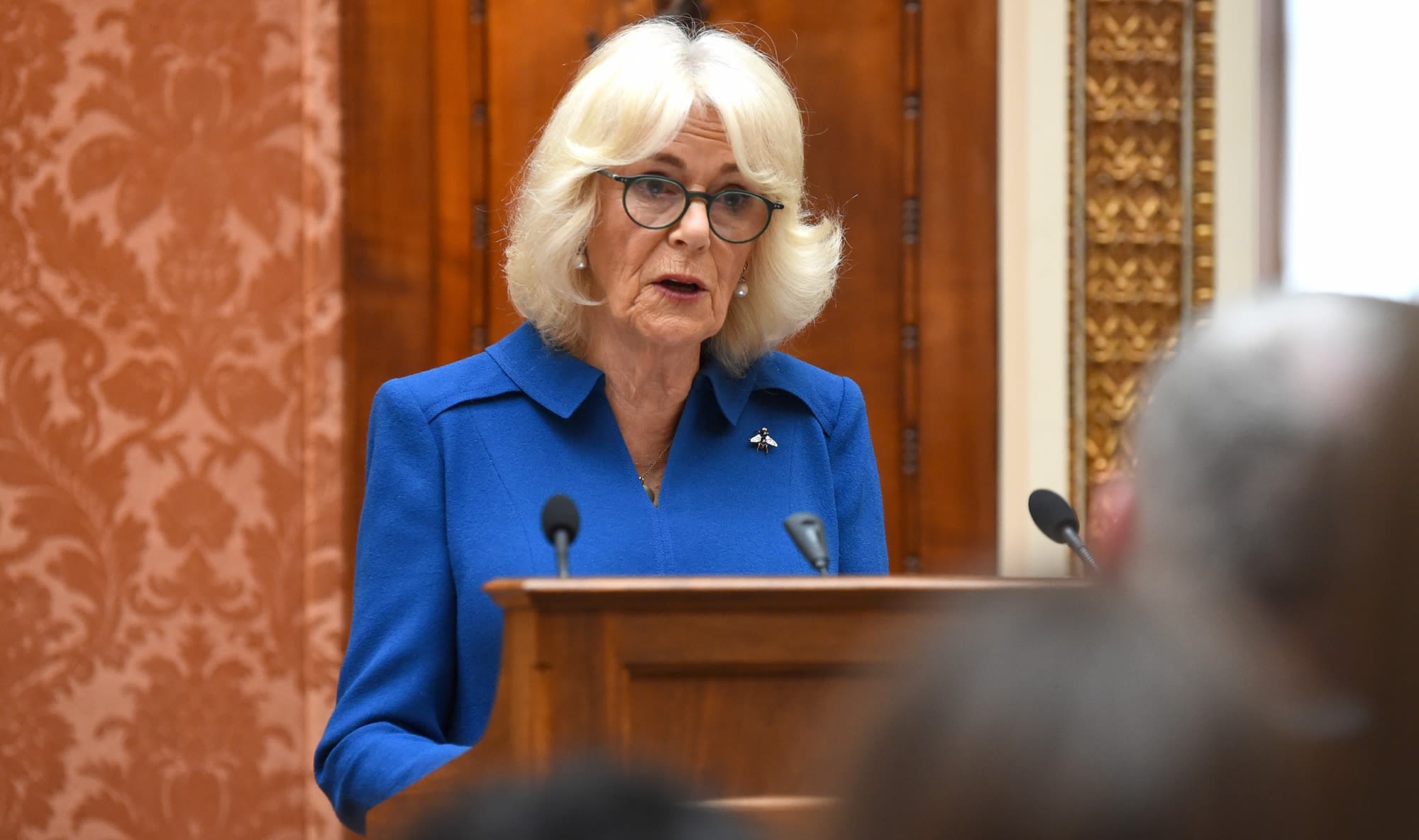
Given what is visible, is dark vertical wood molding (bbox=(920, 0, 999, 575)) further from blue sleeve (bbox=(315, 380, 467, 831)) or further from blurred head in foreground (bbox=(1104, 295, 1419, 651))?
blurred head in foreground (bbox=(1104, 295, 1419, 651))

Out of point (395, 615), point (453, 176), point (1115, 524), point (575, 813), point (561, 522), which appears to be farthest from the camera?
point (453, 176)

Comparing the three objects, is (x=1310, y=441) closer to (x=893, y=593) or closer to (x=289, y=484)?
(x=893, y=593)

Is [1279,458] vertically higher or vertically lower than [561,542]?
higher

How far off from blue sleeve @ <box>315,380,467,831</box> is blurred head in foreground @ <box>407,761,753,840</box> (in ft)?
3.92

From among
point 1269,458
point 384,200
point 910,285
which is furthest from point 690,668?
point 910,285

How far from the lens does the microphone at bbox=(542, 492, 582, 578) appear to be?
62.5 inches

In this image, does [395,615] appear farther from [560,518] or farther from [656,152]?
[656,152]

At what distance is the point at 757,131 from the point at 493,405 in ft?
1.72

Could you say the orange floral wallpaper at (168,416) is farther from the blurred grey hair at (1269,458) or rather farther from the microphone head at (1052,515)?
the blurred grey hair at (1269,458)

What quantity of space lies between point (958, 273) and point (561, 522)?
2.10 metres

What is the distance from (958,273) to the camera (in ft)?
11.5

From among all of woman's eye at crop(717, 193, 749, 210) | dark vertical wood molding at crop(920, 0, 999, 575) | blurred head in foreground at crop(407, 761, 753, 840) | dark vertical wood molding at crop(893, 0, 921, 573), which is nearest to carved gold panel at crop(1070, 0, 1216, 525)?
dark vertical wood molding at crop(920, 0, 999, 575)

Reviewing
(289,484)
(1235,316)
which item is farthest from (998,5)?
(1235,316)

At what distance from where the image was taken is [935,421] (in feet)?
11.5
